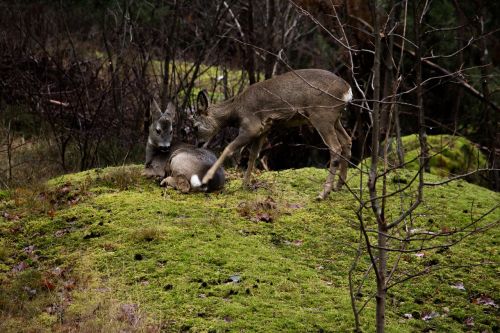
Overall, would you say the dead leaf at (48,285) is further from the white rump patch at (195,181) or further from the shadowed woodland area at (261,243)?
the white rump patch at (195,181)

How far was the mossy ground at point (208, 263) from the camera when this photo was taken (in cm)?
628

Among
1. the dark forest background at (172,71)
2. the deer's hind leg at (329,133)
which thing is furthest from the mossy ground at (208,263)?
the dark forest background at (172,71)

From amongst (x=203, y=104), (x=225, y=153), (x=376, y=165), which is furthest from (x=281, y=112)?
(x=376, y=165)

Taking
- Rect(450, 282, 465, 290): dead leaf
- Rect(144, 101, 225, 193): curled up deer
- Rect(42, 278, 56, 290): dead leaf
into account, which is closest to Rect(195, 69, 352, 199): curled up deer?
Rect(144, 101, 225, 193): curled up deer

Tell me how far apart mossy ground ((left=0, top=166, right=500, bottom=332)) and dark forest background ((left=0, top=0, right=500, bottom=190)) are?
1733 millimetres

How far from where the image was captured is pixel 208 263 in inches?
284

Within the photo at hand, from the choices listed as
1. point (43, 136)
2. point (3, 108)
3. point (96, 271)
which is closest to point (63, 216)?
point (96, 271)

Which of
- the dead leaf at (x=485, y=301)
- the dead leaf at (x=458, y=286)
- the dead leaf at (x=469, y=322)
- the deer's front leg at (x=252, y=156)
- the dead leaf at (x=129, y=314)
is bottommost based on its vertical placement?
the dead leaf at (x=129, y=314)

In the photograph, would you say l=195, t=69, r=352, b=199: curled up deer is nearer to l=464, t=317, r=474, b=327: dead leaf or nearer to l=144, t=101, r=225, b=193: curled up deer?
l=144, t=101, r=225, b=193: curled up deer

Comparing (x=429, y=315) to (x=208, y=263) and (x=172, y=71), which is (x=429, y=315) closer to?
(x=208, y=263)

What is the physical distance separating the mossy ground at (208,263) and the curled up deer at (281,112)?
1.98 feet

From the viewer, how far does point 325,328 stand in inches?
243

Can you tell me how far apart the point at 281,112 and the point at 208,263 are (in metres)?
2.59

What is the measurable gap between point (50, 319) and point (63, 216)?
2.47m
